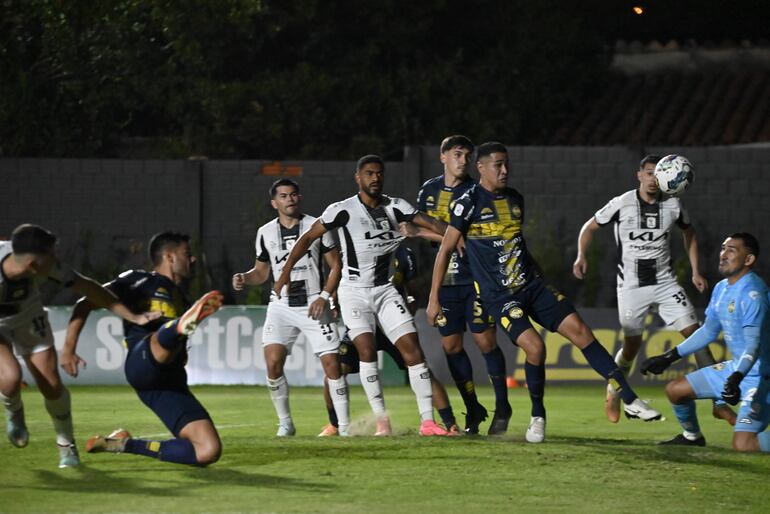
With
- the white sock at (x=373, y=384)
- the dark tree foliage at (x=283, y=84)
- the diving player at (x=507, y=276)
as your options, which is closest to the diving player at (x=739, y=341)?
the diving player at (x=507, y=276)

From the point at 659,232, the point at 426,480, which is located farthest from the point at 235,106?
the point at 426,480

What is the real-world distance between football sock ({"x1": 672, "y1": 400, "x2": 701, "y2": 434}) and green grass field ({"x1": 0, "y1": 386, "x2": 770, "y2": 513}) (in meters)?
0.38

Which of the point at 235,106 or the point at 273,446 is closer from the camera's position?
the point at 273,446

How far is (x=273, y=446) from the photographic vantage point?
1026 centimetres

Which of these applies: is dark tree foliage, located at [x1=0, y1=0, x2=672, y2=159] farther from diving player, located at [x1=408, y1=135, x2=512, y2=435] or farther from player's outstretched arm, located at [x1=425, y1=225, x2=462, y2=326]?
player's outstretched arm, located at [x1=425, y1=225, x2=462, y2=326]

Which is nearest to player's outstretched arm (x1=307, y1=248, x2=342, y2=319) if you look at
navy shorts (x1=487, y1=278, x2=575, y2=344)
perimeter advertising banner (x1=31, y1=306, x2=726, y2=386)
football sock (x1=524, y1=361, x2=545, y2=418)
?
navy shorts (x1=487, y1=278, x2=575, y2=344)

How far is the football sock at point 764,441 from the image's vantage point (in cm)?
1029

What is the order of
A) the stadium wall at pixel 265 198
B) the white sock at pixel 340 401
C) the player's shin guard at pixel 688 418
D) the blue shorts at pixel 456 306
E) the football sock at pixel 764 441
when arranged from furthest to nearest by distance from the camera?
the stadium wall at pixel 265 198 → the white sock at pixel 340 401 → the blue shorts at pixel 456 306 → the player's shin guard at pixel 688 418 → the football sock at pixel 764 441

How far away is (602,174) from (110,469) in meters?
16.3

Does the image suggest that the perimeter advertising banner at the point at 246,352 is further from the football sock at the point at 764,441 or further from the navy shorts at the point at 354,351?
the football sock at the point at 764,441

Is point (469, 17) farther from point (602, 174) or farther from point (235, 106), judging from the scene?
point (602, 174)

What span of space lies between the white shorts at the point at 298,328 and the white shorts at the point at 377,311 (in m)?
0.47

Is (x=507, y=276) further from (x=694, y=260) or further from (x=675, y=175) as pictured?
(x=694, y=260)

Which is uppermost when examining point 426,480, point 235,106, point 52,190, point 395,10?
point 395,10
